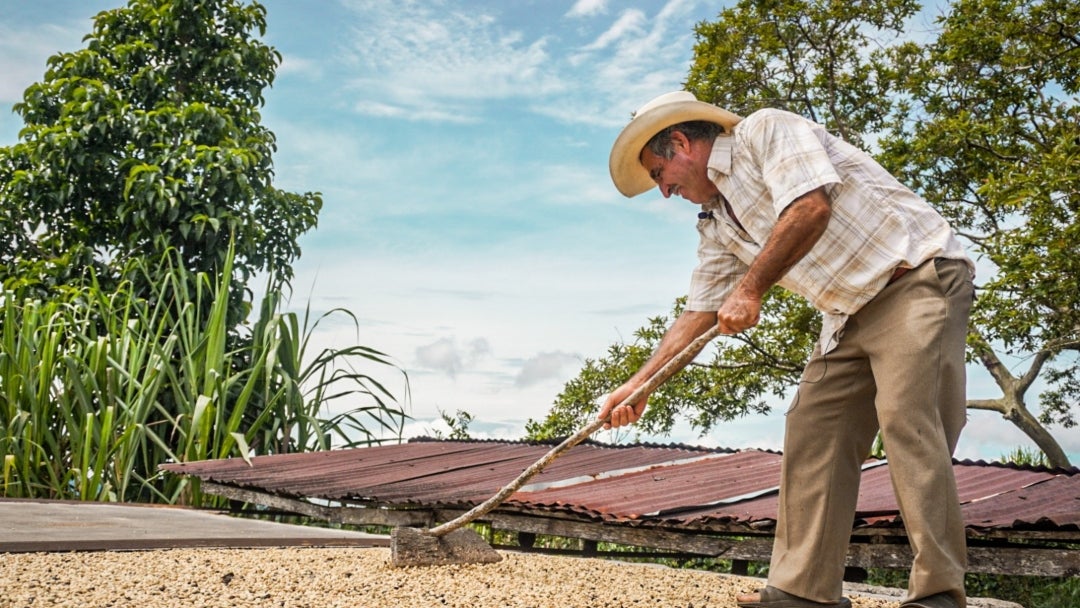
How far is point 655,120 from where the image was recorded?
8.42 ft

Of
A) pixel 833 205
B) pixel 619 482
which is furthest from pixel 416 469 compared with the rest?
pixel 833 205

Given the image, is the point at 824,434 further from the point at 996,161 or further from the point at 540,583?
the point at 996,161

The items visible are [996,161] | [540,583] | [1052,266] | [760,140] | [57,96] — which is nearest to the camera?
[760,140]

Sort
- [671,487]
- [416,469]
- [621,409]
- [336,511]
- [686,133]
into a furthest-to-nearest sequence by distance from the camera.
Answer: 1. [416,469]
2. [336,511]
3. [671,487]
4. [621,409]
5. [686,133]

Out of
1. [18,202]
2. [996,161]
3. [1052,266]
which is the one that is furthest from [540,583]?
[18,202]

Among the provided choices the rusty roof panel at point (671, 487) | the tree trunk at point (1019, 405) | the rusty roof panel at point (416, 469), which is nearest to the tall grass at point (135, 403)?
the rusty roof panel at point (416, 469)

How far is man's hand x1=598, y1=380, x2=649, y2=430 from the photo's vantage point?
8.95 ft

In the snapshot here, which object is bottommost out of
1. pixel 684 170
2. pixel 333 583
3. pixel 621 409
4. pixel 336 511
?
pixel 333 583

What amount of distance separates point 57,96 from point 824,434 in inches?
388

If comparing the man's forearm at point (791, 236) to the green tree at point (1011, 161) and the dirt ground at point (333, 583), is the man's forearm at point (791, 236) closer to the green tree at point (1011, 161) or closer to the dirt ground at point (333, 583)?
the dirt ground at point (333, 583)

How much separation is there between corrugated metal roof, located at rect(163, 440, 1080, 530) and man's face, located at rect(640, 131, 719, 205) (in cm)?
115

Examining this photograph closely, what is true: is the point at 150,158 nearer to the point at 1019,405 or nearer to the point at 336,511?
the point at 336,511

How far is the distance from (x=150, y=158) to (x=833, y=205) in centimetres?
837

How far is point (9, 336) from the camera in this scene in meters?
6.40
